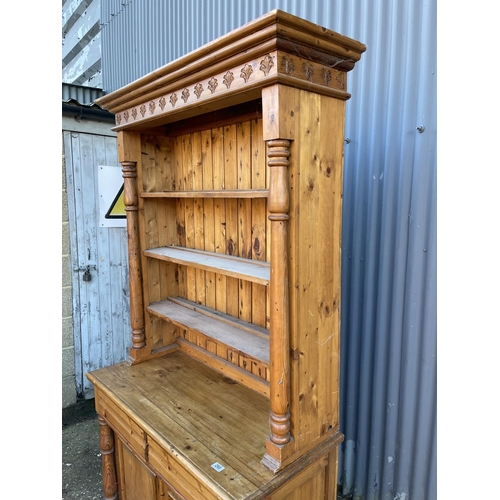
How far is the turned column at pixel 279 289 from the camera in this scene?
1.21 m

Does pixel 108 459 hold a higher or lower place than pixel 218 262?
lower

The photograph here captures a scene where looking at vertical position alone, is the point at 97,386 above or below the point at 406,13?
below

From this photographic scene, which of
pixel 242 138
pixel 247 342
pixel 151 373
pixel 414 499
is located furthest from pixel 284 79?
pixel 414 499

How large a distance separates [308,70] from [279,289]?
0.73 m

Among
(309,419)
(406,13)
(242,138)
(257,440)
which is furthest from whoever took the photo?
(242,138)

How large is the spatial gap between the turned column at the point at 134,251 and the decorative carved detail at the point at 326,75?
1.25 meters

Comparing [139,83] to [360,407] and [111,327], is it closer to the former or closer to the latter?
[360,407]

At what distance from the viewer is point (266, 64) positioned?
3.83 ft

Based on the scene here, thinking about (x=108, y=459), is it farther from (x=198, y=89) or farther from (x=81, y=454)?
(x=198, y=89)

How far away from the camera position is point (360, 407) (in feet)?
6.73

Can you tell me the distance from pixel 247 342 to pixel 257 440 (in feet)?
1.33

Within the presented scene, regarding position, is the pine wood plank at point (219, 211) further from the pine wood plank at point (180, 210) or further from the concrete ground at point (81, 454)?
the concrete ground at point (81, 454)

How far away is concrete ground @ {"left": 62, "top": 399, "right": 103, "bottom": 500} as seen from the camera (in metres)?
2.45

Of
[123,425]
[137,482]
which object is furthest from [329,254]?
[137,482]
